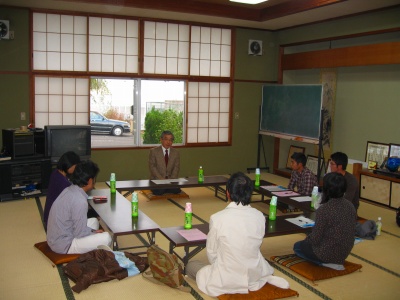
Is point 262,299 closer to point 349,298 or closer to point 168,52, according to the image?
point 349,298

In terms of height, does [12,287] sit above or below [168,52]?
below

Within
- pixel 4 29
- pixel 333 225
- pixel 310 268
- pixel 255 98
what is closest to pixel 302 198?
pixel 310 268

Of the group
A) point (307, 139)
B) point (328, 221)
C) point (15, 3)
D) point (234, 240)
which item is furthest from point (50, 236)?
point (307, 139)

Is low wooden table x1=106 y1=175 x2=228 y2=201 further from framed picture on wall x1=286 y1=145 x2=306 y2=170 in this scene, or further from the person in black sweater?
framed picture on wall x1=286 y1=145 x2=306 y2=170

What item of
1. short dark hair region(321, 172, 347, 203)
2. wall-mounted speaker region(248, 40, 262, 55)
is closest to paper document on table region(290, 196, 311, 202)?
short dark hair region(321, 172, 347, 203)

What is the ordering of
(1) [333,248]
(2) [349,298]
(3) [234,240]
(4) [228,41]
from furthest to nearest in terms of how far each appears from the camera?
(4) [228,41]
(1) [333,248]
(2) [349,298]
(3) [234,240]

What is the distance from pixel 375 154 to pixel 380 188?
680 mm

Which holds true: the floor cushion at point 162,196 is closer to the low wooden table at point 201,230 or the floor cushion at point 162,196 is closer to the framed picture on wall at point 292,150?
the low wooden table at point 201,230

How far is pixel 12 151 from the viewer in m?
6.22

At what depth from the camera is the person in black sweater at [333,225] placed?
3525 millimetres

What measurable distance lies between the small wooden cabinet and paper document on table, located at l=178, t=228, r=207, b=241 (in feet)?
11.5

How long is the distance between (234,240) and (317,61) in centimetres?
534

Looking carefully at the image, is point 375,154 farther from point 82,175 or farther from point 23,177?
point 23,177

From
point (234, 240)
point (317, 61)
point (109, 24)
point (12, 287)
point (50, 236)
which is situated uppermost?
point (109, 24)
